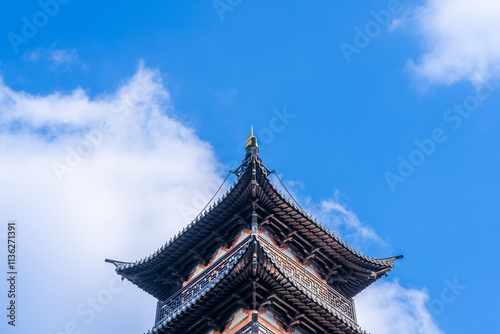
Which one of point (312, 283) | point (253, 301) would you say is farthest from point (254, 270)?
point (312, 283)

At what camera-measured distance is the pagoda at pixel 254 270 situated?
2566cm

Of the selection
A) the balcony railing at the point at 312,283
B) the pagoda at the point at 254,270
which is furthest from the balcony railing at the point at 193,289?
the balcony railing at the point at 312,283

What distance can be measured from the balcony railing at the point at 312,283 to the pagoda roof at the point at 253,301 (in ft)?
3.25

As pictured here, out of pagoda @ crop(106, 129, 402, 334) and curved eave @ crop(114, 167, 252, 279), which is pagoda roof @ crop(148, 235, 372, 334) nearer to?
pagoda @ crop(106, 129, 402, 334)

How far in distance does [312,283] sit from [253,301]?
430 centimetres

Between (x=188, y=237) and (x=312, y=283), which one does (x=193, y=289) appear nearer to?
(x=188, y=237)

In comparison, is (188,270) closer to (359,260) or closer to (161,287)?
(161,287)

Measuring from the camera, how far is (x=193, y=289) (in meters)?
28.2

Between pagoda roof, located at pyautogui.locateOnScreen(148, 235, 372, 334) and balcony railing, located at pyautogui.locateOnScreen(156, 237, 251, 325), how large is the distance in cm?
11

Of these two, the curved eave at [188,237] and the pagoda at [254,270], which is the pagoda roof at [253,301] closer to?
the pagoda at [254,270]

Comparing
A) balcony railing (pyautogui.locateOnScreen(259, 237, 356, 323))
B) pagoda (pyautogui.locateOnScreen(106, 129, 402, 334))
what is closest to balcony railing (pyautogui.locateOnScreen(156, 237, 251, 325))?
pagoda (pyautogui.locateOnScreen(106, 129, 402, 334))

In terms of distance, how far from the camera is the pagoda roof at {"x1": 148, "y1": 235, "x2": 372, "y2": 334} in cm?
2503

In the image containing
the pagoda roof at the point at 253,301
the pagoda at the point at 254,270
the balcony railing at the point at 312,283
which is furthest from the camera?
the balcony railing at the point at 312,283

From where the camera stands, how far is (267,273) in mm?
25109
